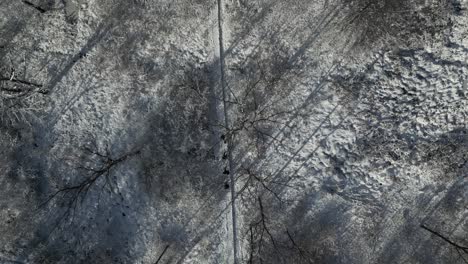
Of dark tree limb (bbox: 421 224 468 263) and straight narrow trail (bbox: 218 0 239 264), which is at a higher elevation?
dark tree limb (bbox: 421 224 468 263)

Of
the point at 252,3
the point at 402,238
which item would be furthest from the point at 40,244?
the point at 402,238

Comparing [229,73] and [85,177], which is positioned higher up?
[229,73]

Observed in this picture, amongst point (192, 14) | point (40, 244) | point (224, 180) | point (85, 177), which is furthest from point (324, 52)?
point (40, 244)

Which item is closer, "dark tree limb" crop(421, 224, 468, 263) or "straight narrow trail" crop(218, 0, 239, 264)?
"dark tree limb" crop(421, 224, 468, 263)

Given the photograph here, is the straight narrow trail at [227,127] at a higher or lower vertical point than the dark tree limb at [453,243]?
lower

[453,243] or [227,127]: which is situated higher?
[453,243]

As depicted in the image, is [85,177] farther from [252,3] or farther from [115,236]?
[252,3]

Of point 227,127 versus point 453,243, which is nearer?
point 453,243

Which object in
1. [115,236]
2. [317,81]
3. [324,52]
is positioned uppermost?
[324,52]

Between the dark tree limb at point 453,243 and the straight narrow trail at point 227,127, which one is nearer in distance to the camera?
the dark tree limb at point 453,243
